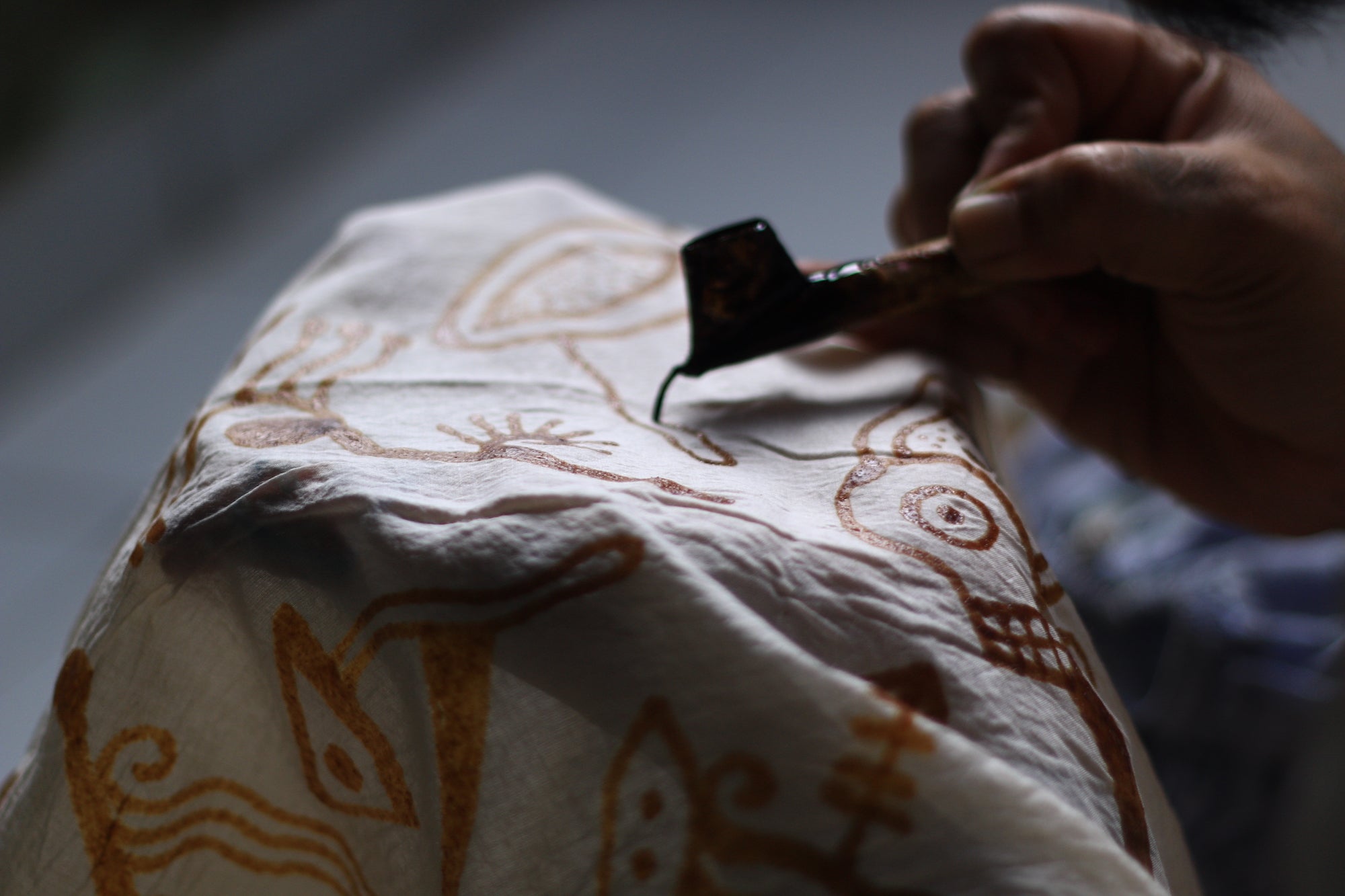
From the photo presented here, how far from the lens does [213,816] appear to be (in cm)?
28

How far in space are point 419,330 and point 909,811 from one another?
10.6 inches

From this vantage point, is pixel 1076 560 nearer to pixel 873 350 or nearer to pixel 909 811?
pixel 873 350

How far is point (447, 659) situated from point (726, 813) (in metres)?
0.08

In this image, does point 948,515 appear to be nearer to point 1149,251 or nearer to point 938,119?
point 1149,251

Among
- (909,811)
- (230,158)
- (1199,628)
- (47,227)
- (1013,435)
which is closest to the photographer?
(909,811)

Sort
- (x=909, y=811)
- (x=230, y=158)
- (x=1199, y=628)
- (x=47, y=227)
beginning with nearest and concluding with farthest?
(x=909, y=811), (x=1199, y=628), (x=47, y=227), (x=230, y=158)

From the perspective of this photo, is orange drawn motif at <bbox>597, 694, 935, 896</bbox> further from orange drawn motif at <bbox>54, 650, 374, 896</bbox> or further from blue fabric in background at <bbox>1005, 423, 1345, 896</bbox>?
blue fabric in background at <bbox>1005, 423, 1345, 896</bbox>

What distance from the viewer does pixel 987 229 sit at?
400 mm

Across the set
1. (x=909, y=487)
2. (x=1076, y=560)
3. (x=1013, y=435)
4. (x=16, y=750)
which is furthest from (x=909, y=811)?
(x=1013, y=435)

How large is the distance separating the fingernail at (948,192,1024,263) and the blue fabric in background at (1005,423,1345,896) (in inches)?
7.0

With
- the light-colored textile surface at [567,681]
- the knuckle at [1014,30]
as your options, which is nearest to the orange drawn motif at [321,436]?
the light-colored textile surface at [567,681]

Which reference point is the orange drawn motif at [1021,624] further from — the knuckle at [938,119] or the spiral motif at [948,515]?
Answer: the knuckle at [938,119]

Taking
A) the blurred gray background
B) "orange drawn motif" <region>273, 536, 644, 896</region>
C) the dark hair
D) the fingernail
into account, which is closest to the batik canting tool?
the fingernail

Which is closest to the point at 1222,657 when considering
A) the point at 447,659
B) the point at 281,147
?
the point at 447,659
